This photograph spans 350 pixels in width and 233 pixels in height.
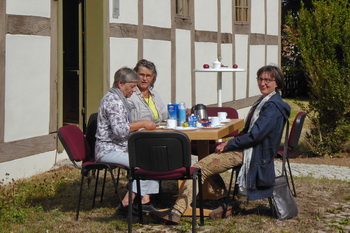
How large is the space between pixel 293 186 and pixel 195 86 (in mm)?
5818

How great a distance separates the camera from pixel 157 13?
11172 mm

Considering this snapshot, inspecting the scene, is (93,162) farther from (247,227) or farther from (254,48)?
(254,48)

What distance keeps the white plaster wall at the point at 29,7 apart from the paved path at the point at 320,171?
3445 mm

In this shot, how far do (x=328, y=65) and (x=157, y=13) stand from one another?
2.74 metres

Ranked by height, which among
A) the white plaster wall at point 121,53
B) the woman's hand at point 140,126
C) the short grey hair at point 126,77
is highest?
A: the white plaster wall at point 121,53

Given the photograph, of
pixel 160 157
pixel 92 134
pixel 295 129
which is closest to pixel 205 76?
pixel 295 129

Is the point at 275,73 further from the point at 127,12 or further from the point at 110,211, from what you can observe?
the point at 127,12

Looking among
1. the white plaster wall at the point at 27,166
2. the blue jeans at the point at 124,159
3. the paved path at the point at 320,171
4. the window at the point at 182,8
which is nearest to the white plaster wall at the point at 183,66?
the window at the point at 182,8

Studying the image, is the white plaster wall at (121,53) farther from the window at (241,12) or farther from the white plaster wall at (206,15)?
the window at (241,12)

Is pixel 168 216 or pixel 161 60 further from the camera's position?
pixel 161 60

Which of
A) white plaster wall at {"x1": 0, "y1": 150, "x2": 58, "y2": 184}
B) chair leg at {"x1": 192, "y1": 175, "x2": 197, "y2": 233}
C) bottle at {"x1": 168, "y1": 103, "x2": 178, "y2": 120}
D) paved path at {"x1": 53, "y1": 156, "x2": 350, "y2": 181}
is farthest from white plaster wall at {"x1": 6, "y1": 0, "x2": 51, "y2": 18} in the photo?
chair leg at {"x1": 192, "y1": 175, "x2": 197, "y2": 233}

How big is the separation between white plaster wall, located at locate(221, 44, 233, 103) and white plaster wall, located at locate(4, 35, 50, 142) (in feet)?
20.4

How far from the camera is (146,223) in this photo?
20.2 ft

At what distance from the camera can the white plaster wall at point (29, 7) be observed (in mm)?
8180
